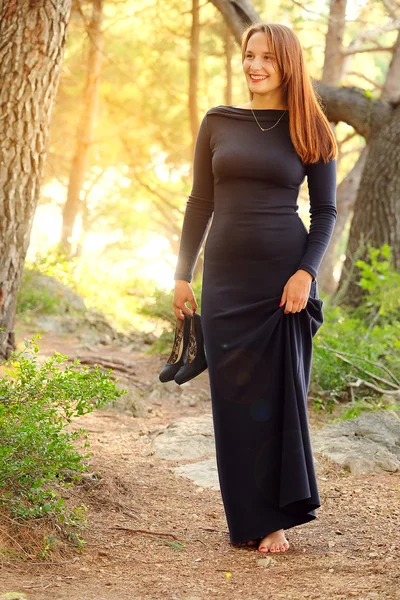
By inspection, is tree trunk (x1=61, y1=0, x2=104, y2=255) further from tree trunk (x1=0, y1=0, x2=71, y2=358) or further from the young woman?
the young woman

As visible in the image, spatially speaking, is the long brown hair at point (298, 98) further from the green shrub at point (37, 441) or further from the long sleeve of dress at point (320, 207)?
the green shrub at point (37, 441)

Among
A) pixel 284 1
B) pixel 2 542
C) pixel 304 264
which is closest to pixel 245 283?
pixel 304 264

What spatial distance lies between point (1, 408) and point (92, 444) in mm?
1634

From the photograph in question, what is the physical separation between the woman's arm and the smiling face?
277 mm

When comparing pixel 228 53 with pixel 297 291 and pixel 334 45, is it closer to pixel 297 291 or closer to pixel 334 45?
pixel 334 45

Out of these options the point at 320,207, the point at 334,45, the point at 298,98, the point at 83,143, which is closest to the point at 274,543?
the point at 320,207

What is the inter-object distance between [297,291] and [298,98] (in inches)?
30.1

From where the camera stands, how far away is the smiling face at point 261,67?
10.1 ft

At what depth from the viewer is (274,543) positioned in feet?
10.0

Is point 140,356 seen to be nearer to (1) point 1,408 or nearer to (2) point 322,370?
(2) point 322,370

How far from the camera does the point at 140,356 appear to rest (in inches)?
298

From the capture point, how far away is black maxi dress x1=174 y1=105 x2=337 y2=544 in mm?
3061

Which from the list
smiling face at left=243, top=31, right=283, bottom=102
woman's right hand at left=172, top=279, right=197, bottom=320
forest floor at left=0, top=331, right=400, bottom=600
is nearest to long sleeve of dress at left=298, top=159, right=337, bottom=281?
smiling face at left=243, top=31, right=283, bottom=102

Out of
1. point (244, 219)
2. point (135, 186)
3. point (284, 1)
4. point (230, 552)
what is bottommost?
point (230, 552)
